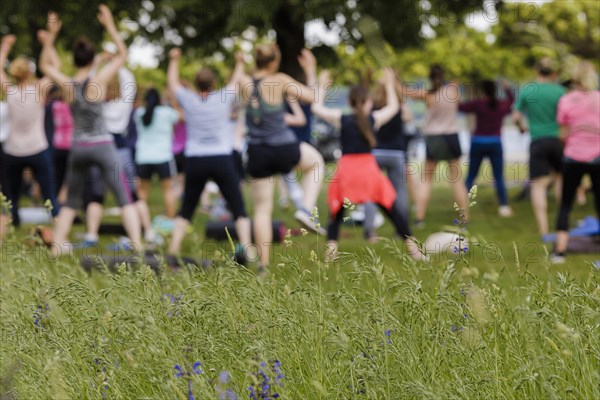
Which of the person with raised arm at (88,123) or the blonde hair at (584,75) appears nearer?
the blonde hair at (584,75)

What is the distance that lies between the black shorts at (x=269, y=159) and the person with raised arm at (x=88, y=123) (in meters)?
1.48

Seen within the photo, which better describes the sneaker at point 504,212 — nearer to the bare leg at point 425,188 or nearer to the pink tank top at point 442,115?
the bare leg at point 425,188

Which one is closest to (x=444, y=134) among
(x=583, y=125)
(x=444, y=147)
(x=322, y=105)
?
(x=444, y=147)

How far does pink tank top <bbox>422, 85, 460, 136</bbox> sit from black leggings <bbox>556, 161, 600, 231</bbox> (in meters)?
3.56

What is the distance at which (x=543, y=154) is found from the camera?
10.8 meters

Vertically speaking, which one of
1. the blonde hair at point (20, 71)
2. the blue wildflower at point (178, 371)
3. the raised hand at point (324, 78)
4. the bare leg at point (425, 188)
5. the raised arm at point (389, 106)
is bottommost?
the bare leg at point (425, 188)

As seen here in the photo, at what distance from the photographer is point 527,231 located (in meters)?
12.3

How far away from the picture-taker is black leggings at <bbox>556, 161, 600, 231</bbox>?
8680 mm

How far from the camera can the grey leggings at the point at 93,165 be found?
362 inches

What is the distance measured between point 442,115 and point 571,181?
152 inches

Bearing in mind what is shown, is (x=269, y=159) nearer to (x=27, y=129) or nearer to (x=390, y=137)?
(x=27, y=129)

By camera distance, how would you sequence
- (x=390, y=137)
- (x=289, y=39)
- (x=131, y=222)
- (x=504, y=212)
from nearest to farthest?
(x=131, y=222) → (x=390, y=137) → (x=504, y=212) → (x=289, y=39)

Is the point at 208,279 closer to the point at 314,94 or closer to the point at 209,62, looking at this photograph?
the point at 314,94

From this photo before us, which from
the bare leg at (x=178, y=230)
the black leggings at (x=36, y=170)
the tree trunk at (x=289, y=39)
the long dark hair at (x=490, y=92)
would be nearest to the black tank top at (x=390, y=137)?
the long dark hair at (x=490, y=92)
